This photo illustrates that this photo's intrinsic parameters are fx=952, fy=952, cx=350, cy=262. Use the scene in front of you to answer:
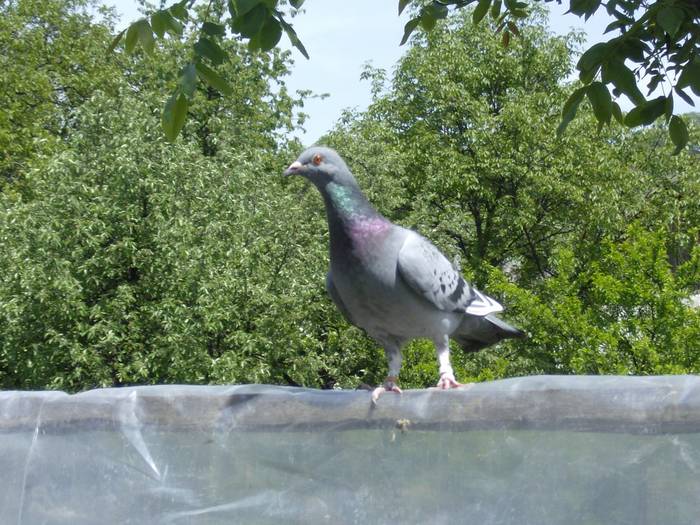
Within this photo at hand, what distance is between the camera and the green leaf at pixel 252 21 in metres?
3.33

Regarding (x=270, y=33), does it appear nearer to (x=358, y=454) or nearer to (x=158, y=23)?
(x=158, y=23)

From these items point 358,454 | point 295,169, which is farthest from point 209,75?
point 358,454

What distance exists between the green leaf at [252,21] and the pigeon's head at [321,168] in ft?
1.65

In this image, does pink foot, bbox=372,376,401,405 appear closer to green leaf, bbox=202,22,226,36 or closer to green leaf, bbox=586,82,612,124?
green leaf, bbox=586,82,612,124

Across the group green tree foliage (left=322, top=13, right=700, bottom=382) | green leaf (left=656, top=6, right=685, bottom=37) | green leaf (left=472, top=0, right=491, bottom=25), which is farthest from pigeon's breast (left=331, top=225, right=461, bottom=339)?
green tree foliage (left=322, top=13, right=700, bottom=382)

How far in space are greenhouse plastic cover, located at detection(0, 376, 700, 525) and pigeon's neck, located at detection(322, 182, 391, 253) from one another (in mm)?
706

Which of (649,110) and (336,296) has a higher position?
(649,110)

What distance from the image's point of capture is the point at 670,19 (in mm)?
3459

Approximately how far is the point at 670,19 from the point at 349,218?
1373 millimetres

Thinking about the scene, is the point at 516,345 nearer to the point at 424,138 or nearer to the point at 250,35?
the point at 424,138

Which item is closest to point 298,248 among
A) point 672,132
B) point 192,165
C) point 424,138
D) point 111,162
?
point 192,165

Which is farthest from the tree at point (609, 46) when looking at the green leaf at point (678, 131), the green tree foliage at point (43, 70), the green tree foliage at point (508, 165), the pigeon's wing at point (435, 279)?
the green tree foliage at point (43, 70)

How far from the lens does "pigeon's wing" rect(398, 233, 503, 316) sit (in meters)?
3.56

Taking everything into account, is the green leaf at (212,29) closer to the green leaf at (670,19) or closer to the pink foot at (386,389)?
the pink foot at (386,389)
